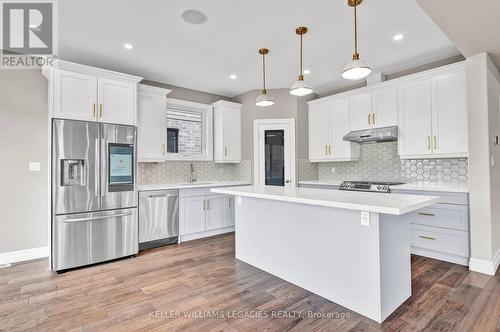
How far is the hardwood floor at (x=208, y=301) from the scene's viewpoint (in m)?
2.04

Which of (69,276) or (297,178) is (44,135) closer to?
(69,276)

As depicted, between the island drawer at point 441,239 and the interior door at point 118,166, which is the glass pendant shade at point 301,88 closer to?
the interior door at point 118,166

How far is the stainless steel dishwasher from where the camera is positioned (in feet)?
12.6

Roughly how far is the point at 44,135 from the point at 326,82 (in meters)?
4.61

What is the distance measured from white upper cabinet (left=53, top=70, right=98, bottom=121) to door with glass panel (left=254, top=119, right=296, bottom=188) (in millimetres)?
2869

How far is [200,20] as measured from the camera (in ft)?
9.04

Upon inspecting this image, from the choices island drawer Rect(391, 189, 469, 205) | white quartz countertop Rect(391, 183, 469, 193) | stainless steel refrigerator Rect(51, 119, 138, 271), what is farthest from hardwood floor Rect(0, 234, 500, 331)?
white quartz countertop Rect(391, 183, 469, 193)

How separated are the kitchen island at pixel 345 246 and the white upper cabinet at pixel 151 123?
2.01m

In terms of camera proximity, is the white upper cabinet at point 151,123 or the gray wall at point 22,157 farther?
the white upper cabinet at point 151,123

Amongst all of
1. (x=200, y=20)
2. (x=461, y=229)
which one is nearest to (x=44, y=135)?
(x=200, y=20)

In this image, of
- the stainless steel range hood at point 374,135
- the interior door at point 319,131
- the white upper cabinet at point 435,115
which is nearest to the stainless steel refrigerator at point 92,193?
the interior door at point 319,131

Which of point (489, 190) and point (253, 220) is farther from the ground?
point (489, 190)

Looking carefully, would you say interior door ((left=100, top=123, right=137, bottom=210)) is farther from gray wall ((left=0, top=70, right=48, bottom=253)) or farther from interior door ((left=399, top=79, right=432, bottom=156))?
interior door ((left=399, top=79, right=432, bottom=156))

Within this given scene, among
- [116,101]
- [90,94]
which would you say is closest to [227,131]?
[116,101]
